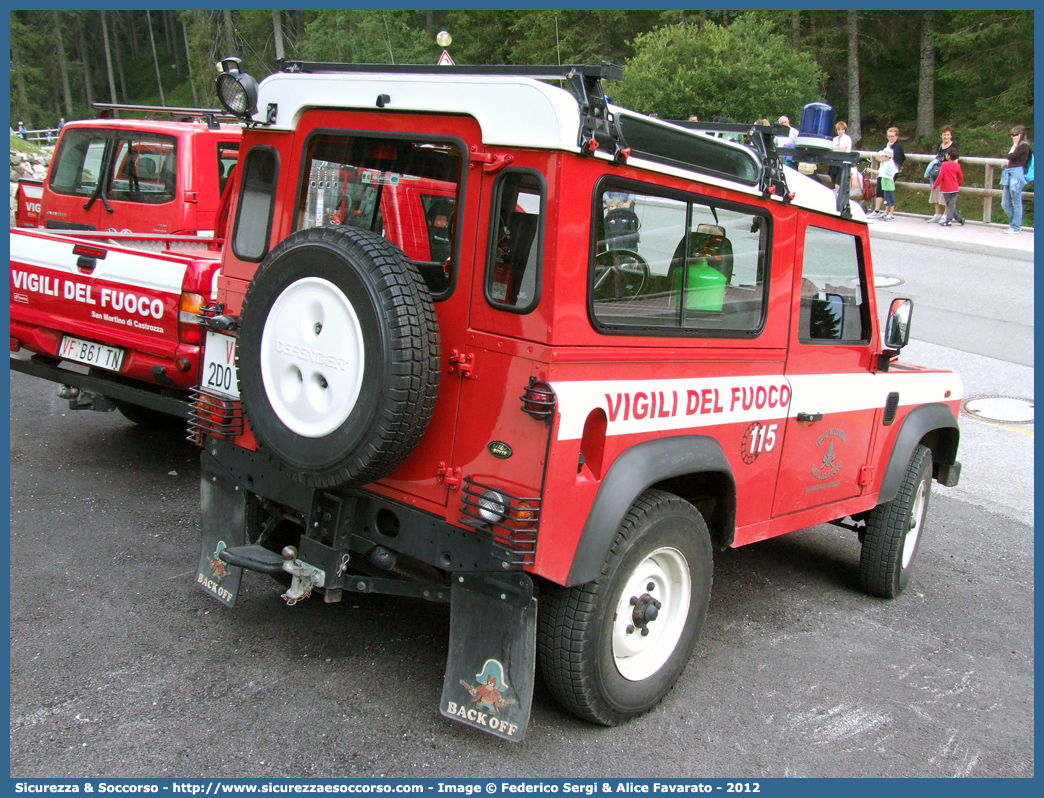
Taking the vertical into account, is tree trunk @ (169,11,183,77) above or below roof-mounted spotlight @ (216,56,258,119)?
above

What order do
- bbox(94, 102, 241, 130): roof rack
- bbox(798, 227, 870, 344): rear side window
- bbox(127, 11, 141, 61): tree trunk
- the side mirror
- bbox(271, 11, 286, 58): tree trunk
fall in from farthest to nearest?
bbox(127, 11, 141, 61): tree trunk → bbox(271, 11, 286, 58): tree trunk → bbox(94, 102, 241, 130): roof rack → the side mirror → bbox(798, 227, 870, 344): rear side window

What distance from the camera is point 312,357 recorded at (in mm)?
3273

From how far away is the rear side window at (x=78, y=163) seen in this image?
7.90m

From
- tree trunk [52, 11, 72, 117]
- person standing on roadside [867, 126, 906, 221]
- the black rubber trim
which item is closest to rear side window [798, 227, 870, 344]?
the black rubber trim

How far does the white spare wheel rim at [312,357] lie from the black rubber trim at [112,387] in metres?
2.18

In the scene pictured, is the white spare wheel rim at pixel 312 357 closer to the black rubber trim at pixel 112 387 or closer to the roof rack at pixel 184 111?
the black rubber trim at pixel 112 387

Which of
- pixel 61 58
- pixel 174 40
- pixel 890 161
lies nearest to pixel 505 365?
pixel 890 161

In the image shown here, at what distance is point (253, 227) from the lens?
4.02 meters

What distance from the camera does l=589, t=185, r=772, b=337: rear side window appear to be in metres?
3.27

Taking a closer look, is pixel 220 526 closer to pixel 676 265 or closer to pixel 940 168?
pixel 676 265

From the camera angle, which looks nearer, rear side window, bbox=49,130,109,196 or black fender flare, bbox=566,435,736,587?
black fender flare, bbox=566,435,736,587

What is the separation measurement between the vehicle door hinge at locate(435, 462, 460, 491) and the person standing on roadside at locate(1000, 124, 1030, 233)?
53.6 ft

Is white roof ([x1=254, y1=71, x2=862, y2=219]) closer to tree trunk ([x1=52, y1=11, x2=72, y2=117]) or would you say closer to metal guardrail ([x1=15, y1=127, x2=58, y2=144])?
metal guardrail ([x1=15, y1=127, x2=58, y2=144])

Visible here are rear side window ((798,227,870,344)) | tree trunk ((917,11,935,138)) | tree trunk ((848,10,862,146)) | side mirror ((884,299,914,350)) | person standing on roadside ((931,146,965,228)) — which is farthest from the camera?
tree trunk ((917,11,935,138))
